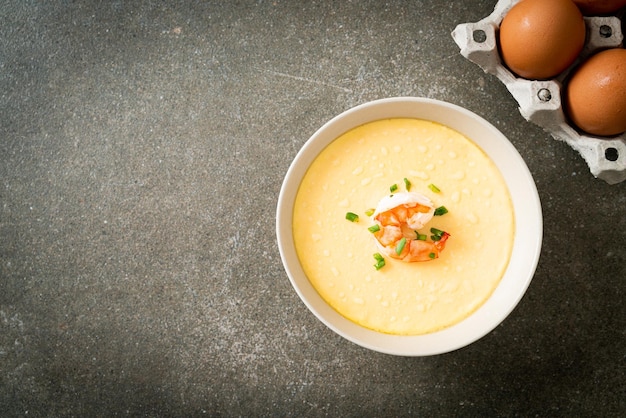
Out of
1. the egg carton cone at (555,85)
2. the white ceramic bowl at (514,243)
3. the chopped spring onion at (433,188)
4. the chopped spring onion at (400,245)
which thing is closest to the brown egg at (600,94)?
the egg carton cone at (555,85)

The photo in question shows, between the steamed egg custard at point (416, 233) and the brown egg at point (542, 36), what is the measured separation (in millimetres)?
239

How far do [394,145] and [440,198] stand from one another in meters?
0.18

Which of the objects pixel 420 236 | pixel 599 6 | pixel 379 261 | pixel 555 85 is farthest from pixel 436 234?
pixel 599 6

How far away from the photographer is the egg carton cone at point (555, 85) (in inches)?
52.2

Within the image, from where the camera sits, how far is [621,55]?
1.27 meters

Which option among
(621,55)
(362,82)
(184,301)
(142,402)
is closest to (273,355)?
(184,301)

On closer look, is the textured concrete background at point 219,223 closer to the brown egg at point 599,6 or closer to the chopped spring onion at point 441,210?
the brown egg at point 599,6

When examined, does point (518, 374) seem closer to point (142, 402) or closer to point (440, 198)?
point (440, 198)

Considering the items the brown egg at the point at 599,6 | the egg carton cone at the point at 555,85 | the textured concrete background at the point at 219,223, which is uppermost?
the brown egg at the point at 599,6

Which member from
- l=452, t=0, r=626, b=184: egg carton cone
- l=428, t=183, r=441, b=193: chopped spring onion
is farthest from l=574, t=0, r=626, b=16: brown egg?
l=428, t=183, r=441, b=193: chopped spring onion

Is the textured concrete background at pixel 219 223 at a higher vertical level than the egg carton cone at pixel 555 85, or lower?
lower

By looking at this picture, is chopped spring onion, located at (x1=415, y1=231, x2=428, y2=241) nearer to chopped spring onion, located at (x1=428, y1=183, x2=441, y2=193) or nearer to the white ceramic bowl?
chopped spring onion, located at (x1=428, y1=183, x2=441, y2=193)

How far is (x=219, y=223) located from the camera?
5.58ft

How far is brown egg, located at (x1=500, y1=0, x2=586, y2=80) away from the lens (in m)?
1.26
